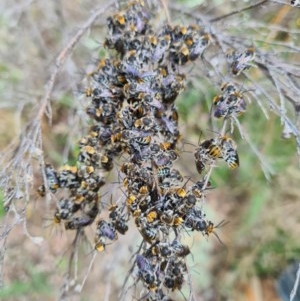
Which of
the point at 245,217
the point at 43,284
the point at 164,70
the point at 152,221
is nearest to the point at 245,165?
the point at 245,217

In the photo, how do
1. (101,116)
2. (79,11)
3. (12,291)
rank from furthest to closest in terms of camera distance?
(79,11)
(12,291)
(101,116)

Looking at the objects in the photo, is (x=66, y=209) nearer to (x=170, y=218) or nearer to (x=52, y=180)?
(x=52, y=180)

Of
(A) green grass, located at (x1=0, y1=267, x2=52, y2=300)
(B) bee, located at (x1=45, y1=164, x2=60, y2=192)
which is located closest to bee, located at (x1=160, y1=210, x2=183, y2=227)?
(B) bee, located at (x1=45, y1=164, x2=60, y2=192)

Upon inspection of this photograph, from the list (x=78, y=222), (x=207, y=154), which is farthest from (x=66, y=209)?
(x=207, y=154)

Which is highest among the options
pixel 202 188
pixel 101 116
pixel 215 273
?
pixel 101 116

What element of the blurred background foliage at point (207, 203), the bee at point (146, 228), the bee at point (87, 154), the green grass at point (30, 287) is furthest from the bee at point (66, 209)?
the blurred background foliage at point (207, 203)

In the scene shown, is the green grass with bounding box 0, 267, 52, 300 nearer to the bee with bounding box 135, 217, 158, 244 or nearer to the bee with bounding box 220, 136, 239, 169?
the bee with bounding box 135, 217, 158, 244

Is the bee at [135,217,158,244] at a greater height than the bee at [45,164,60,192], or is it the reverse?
the bee at [45,164,60,192]

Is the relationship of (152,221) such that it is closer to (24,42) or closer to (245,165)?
(245,165)
